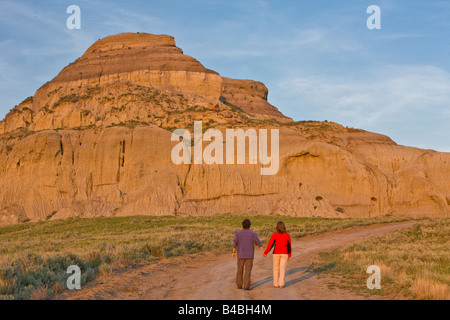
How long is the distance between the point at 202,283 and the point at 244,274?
1490mm

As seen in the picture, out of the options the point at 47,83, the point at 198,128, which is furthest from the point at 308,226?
the point at 47,83

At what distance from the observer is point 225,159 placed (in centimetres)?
5325

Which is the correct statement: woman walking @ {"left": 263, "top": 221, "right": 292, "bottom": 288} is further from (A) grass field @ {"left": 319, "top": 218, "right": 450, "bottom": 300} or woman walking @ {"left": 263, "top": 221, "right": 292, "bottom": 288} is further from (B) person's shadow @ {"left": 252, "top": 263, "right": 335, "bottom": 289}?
(A) grass field @ {"left": 319, "top": 218, "right": 450, "bottom": 300}

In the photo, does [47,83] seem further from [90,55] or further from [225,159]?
[225,159]

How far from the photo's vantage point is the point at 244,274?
35.4 feet

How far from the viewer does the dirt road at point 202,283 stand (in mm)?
10023
